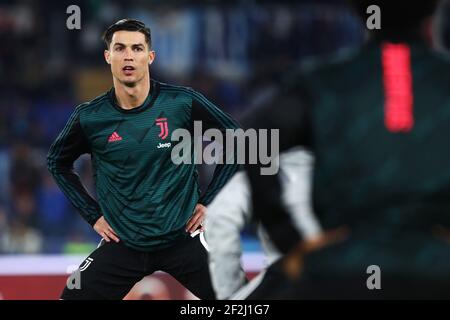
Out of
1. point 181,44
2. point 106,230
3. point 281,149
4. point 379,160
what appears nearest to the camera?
point 379,160

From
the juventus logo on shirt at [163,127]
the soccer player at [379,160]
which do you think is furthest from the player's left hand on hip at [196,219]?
the soccer player at [379,160]

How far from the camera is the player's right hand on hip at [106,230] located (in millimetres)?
5449

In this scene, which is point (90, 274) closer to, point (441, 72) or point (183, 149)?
point (183, 149)

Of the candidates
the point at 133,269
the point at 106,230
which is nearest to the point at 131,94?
the point at 106,230

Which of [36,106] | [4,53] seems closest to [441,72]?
[36,106]

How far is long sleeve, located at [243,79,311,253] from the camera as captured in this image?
267cm

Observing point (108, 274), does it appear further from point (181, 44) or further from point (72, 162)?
point (181, 44)

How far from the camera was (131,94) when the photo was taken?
5.49 meters

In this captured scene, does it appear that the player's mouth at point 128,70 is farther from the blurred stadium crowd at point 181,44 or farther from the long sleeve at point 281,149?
the blurred stadium crowd at point 181,44

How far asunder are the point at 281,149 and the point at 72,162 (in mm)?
3064

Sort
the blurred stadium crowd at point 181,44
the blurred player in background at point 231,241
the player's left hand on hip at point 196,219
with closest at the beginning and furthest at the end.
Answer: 1. the blurred player in background at point 231,241
2. the player's left hand on hip at point 196,219
3. the blurred stadium crowd at point 181,44

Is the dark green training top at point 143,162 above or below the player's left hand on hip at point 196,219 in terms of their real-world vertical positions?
above

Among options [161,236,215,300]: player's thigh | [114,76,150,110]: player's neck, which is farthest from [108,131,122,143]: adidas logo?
[161,236,215,300]: player's thigh

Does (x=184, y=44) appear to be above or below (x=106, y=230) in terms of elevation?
above
